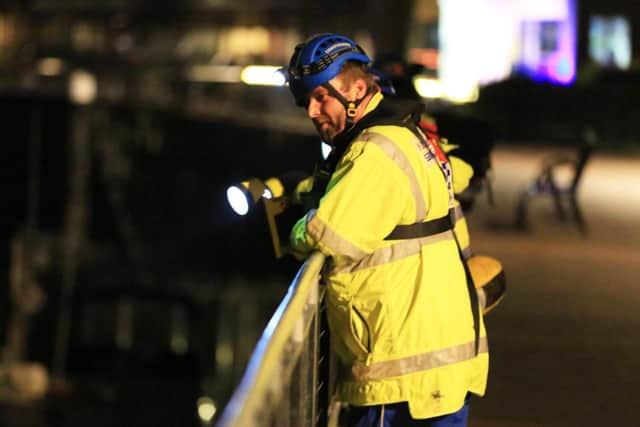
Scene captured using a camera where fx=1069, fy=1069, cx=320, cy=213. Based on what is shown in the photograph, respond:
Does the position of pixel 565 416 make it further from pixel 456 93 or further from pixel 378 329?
pixel 456 93

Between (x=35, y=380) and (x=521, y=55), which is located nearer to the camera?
(x=35, y=380)

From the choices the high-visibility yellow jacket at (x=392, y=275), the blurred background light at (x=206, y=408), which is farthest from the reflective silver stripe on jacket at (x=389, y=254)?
the blurred background light at (x=206, y=408)

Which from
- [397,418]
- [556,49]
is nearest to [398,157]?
[397,418]

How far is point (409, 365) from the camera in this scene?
10.8 ft

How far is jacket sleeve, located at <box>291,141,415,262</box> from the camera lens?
3.13m

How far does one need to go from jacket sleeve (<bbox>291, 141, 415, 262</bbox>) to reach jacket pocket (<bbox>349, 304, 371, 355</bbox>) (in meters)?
0.21

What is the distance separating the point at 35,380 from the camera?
74.0 feet

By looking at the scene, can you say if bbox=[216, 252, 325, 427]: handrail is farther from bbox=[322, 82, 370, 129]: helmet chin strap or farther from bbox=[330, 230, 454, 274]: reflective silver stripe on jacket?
bbox=[322, 82, 370, 129]: helmet chin strap

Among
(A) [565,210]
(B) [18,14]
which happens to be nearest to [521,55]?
(A) [565,210]

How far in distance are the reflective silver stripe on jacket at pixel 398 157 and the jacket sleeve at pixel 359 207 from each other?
0.7 inches

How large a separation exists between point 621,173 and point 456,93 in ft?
39.8

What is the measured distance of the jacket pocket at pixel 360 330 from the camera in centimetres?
331

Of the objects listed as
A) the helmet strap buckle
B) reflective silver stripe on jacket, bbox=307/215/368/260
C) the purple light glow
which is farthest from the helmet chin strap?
the purple light glow

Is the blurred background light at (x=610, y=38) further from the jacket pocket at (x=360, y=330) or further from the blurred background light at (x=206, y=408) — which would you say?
the jacket pocket at (x=360, y=330)
